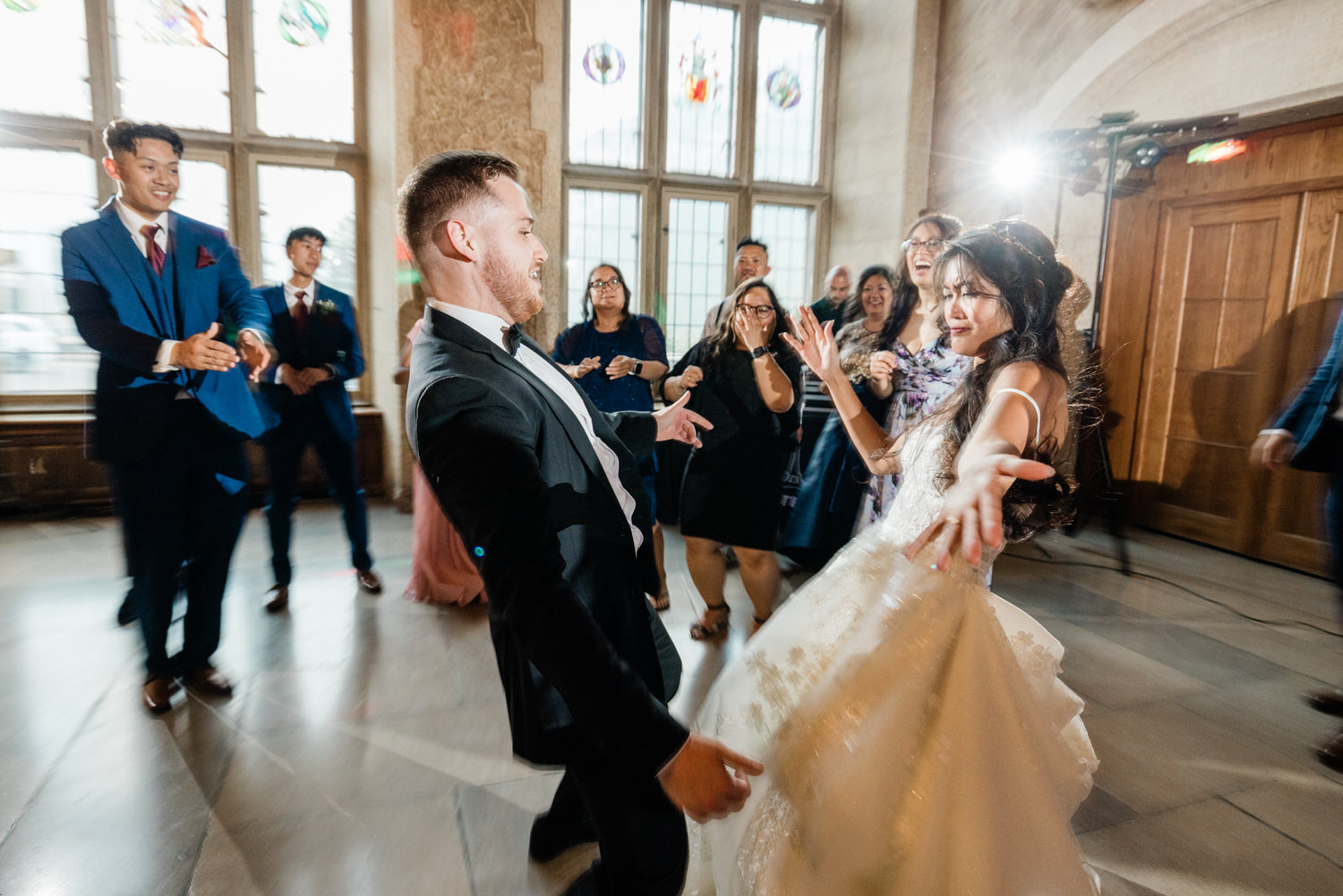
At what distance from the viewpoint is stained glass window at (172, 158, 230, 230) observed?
16.5 ft

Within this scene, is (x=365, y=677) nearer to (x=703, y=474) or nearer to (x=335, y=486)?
(x=335, y=486)

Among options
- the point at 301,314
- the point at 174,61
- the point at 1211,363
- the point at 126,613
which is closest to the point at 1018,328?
the point at 301,314

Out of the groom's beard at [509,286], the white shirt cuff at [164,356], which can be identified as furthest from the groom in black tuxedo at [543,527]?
the white shirt cuff at [164,356]

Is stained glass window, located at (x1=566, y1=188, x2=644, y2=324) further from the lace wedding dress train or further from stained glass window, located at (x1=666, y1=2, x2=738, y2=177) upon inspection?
the lace wedding dress train

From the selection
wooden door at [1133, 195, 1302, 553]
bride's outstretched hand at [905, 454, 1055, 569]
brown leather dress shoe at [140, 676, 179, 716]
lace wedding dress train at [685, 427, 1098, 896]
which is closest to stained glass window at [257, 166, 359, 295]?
brown leather dress shoe at [140, 676, 179, 716]

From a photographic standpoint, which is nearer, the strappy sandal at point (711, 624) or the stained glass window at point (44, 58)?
the strappy sandal at point (711, 624)

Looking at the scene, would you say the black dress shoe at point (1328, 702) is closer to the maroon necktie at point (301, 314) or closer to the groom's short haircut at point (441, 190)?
Answer: the groom's short haircut at point (441, 190)

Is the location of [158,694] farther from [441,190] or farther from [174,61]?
[174,61]

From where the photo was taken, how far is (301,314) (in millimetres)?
3275

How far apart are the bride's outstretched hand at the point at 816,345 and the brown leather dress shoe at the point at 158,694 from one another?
2.20 metres

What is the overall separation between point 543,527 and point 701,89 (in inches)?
227

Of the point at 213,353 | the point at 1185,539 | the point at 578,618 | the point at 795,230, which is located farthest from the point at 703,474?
the point at 795,230

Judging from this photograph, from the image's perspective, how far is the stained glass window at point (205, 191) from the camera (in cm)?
502

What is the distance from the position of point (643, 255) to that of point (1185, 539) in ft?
13.9
